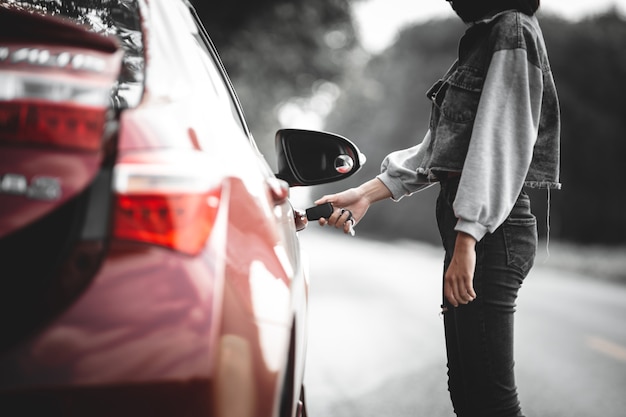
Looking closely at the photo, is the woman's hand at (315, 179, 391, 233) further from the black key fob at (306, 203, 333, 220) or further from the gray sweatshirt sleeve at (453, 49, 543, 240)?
the gray sweatshirt sleeve at (453, 49, 543, 240)

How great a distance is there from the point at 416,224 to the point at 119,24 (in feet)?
101

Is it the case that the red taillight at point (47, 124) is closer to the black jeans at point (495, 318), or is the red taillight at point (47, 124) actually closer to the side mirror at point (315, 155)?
the side mirror at point (315, 155)

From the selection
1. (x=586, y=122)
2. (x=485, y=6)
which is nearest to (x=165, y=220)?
(x=485, y=6)

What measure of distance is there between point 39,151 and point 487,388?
142 centimetres

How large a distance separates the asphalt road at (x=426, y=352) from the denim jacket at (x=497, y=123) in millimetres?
2436

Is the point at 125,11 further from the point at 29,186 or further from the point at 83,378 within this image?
the point at 83,378

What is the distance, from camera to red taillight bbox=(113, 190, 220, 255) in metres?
1.07

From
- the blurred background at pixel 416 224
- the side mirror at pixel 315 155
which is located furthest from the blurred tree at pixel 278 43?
the side mirror at pixel 315 155

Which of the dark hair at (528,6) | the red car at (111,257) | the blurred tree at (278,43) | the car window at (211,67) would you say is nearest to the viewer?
the red car at (111,257)

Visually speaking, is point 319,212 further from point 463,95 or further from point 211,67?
point 211,67

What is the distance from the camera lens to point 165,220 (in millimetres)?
1088

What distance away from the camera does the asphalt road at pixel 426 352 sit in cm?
433

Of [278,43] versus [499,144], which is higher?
[499,144]

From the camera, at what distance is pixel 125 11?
159 centimetres
